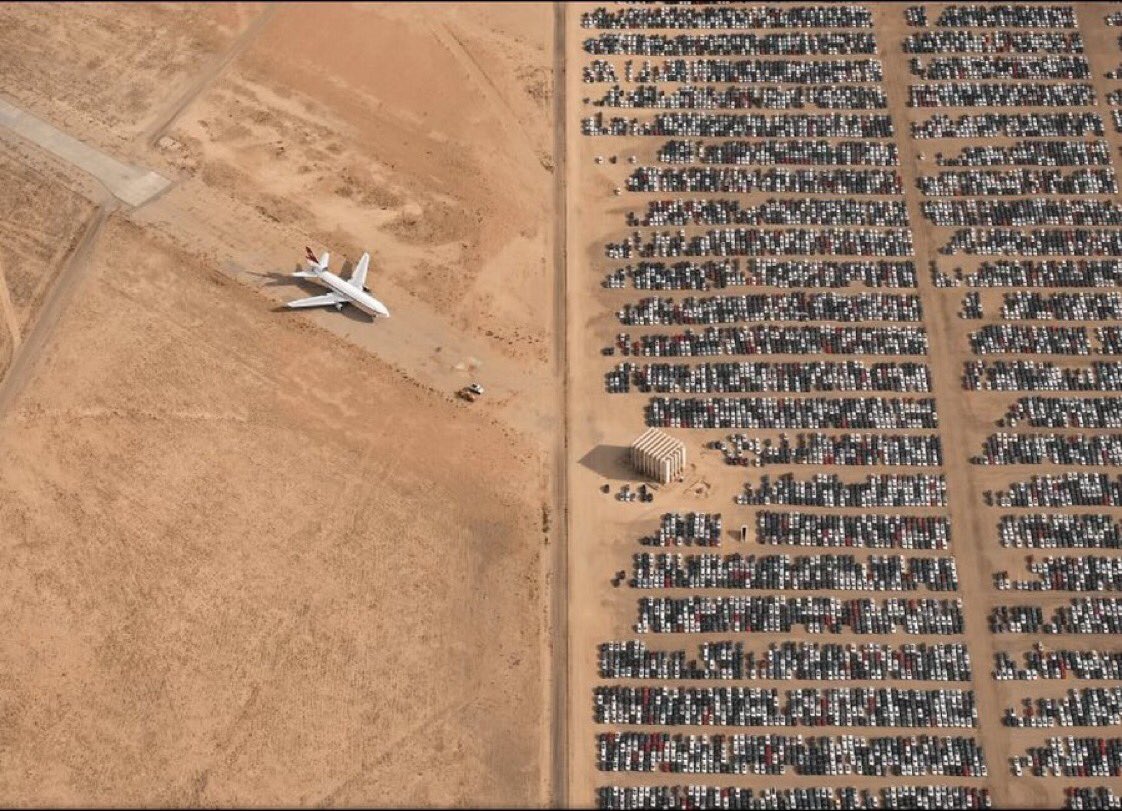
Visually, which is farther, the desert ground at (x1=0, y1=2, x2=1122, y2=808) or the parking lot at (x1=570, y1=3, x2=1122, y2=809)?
the desert ground at (x1=0, y1=2, x2=1122, y2=808)

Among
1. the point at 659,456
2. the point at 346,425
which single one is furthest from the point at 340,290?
the point at 659,456

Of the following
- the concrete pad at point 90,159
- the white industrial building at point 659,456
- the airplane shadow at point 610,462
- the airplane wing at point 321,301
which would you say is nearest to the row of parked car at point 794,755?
the white industrial building at point 659,456

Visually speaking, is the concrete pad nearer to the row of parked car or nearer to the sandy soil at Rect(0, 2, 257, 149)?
the sandy soil at Rect(0, 2, 257, 149)

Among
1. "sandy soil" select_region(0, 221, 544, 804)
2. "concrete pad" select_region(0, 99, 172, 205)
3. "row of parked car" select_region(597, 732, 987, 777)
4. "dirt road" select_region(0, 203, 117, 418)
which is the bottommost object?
"row of parked car" select_region(597, 732, 987, 777)

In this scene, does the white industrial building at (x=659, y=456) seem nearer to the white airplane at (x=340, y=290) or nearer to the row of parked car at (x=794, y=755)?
the row of parked car at (x=794, y=755)

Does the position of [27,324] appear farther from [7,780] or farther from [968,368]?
[968,368]

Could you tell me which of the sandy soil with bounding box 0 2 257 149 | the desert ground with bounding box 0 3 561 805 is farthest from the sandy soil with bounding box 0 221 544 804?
the sandy soil with bounding box 0 2 257 149

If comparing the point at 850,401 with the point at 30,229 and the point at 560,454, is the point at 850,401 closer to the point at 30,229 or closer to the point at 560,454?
the point at 560,454

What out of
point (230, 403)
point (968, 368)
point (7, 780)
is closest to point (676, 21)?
point (968, 368)
